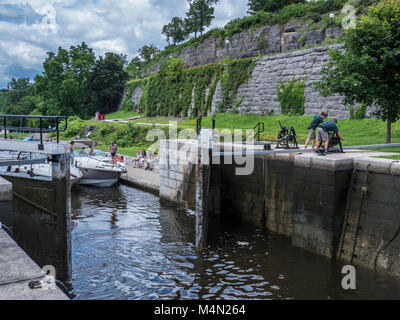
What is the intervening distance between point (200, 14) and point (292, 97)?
38.2 m

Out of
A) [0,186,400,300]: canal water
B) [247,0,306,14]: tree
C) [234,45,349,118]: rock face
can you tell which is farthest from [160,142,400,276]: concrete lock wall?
[247,0,306,14]: tree

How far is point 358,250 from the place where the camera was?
32.6ft

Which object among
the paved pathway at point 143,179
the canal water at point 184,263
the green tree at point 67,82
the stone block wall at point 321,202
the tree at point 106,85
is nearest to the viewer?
the canal water at point 184,263

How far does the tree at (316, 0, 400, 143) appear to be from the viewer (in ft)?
48.4

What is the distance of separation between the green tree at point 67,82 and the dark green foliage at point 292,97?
1602 inches

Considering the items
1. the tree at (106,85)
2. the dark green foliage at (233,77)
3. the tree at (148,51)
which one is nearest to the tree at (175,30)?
the tree at (148,51)

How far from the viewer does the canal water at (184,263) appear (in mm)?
8836

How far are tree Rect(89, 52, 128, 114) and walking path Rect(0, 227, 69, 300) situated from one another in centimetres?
6166

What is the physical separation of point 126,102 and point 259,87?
33.9m

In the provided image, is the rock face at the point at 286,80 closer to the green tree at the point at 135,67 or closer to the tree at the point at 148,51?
the green tree at the point at 135,67

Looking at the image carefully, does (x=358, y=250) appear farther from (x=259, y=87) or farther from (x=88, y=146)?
(x=259, y=87)

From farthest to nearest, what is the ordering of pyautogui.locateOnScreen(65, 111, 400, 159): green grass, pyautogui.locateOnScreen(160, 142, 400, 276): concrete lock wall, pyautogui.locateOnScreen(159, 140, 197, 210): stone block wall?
pyautogui.locateOnScreen(65, 111, 400, 159): green grass → pyautogui.locateOnScreen(159, 140, 197, 210): stone block wall → pyautogui.locateOnScreen(160, 142, 400, 276): concrete lock wall

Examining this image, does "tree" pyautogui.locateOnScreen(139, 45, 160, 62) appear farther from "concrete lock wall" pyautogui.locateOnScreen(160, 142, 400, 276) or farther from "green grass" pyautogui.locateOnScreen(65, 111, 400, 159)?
"concrete lock wall" pyautogui.locateOnScreen(160, 142, 400, 276)

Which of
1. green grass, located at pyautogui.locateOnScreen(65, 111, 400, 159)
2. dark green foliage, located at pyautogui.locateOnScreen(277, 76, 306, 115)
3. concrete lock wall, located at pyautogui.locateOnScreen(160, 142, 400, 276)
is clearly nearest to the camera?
concrete lock wall, located at pyautogui.locateOnScreen(160, 142, 400, 276)
